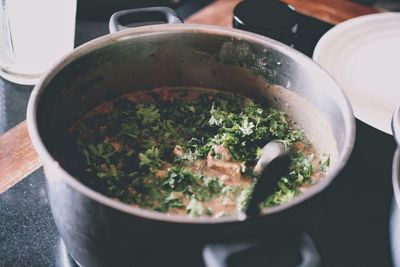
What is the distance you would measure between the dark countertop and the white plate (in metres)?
0.06

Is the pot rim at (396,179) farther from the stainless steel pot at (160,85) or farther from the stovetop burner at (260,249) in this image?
the stovetop burner at (260,249)

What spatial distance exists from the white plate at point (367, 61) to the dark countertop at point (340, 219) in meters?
0.06

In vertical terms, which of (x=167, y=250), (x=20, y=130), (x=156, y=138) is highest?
(x=167, y=250)

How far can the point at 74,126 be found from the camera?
42.1 inches

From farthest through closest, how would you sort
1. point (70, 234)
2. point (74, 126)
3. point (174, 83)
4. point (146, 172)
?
point (174, 83) < point (74, 126) < point (146, 172) < point (70, 234)

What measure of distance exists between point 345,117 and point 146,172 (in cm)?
36

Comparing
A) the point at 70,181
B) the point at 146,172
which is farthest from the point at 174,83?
the point at 70,181

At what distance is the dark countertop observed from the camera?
933 millimetres

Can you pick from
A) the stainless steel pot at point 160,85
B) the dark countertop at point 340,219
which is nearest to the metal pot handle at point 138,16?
the stainless steel pot at point 160,85

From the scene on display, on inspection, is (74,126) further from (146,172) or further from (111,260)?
(111,260)

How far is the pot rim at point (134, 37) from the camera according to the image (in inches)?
25.1

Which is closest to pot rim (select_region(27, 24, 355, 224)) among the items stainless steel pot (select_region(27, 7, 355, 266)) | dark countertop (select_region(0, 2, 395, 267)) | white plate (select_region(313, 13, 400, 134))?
stainless steel pot (select_region(27, 7, 355, 266))

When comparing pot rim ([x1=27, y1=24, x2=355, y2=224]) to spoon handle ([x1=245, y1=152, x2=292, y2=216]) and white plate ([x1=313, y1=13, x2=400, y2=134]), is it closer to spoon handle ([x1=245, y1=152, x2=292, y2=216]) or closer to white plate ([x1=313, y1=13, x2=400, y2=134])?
spoon handle ([x1=245, y1=152, x2=292, y2=216])

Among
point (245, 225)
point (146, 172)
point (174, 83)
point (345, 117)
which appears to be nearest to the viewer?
point (245, 225)
